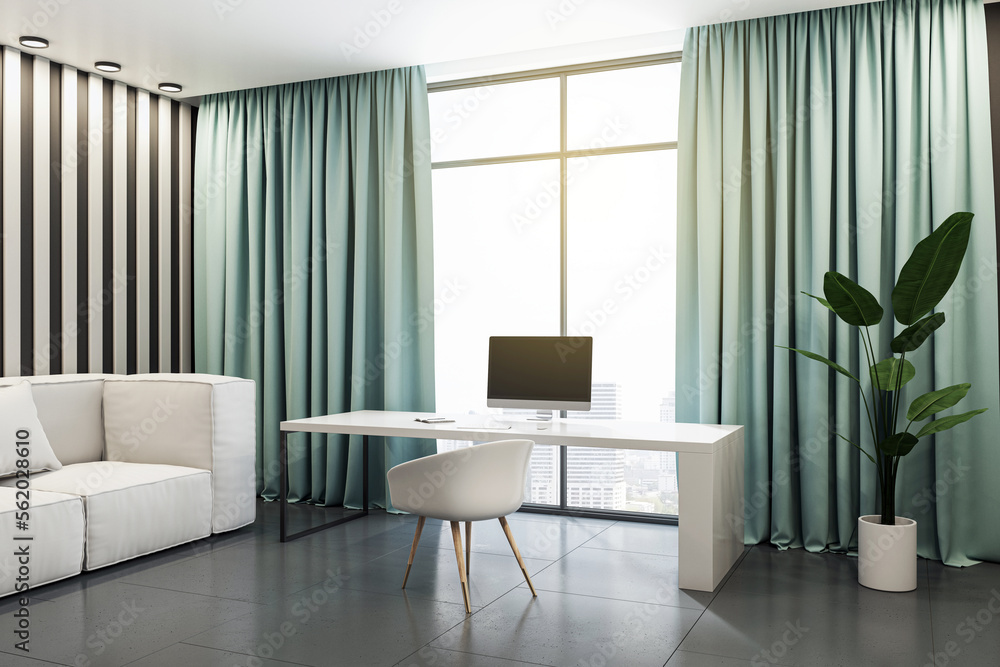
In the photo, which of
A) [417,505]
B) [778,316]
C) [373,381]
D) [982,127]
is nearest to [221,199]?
[373,381]

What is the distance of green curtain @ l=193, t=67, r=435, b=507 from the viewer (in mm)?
4664

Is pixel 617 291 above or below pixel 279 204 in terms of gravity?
below

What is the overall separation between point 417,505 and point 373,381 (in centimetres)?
186

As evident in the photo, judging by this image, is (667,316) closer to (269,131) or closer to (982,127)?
(982,127)

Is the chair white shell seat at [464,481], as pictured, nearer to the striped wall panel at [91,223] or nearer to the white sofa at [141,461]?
the white sofa at [141,461]

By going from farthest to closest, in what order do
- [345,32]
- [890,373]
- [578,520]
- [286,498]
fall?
[578,520]
[286,498]
[345,32]
[890,373]

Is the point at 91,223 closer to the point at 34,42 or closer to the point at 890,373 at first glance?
the point at 34,42

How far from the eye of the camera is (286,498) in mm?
4199

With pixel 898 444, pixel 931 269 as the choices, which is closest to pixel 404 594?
pixel 898 444

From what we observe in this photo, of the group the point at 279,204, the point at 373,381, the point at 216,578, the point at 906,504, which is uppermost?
the point at 279,204

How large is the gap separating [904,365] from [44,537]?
356 cm

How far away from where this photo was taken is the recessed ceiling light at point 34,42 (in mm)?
4004

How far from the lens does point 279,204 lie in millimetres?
5059

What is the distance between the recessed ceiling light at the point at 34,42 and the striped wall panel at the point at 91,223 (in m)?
0.16
